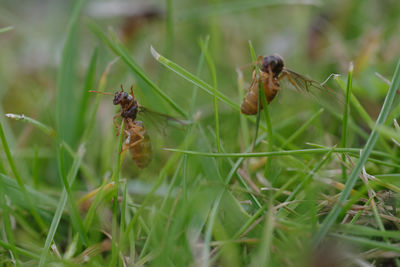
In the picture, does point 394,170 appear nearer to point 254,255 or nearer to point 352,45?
point 254,255

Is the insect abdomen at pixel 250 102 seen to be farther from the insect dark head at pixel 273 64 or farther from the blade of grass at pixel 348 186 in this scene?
the blade of grass at pixel 348 186

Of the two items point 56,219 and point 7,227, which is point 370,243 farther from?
point 7,227

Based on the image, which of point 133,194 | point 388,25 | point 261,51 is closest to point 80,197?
point 133,194

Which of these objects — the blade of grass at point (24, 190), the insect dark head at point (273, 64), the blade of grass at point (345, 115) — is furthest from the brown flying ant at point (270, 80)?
the blade of grass at point (24, 190)

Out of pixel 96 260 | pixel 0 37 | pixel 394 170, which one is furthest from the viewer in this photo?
pixel 0 37

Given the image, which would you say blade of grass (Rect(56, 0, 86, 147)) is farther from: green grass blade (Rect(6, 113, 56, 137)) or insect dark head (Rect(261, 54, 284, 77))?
insect dark head (Rect(261, 54, 284, 77))

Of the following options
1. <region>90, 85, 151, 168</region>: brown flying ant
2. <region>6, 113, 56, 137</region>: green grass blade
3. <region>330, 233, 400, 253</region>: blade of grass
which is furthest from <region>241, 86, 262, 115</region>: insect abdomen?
<region>6, 113, 56, 137</region>: green grass blade
